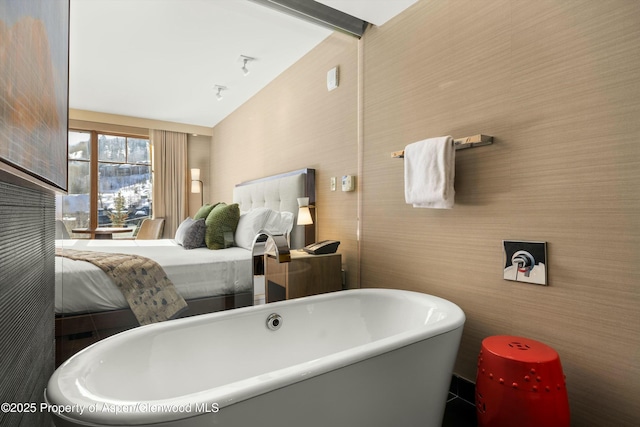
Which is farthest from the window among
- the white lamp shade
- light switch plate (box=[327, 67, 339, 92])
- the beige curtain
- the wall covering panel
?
light switch plate (box=[327, 67, 339, 92])

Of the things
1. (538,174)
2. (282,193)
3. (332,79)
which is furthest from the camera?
(332,79)

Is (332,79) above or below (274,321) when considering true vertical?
above

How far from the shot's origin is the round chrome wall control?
1.75 meters

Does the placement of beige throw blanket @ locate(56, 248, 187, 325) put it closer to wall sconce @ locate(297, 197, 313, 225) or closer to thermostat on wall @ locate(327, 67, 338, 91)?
wall sconce @ locate(297, 197, 313, 225)

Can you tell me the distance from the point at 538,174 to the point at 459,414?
1.30m

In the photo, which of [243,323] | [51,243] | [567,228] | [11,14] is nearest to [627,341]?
[567,228]

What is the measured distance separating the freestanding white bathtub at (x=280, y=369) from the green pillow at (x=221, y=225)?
0.49 metres

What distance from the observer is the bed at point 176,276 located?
1578 millimetres

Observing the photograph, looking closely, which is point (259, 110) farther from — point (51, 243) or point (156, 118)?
point (51, 243)

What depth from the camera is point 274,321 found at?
69.6 inches

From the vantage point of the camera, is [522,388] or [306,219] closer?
[522,388]

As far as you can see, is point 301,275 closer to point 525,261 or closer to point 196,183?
point 196,183

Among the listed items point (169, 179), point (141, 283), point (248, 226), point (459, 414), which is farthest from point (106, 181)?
point (459, 414)

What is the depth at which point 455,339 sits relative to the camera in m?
1.54
